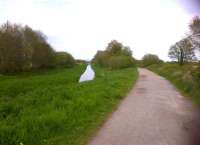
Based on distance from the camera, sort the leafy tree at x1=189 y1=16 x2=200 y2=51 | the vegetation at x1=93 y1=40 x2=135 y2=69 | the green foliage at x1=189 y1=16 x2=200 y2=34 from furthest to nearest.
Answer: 1. the vegetation at x1=93 y1=40 x2=135 y2=69
2. the green foliage at x1=189 y1=16 x2=200 y2=34
3. the leafy tree at x1=189 y1=16 x2=200 y2=51

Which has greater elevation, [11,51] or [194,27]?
[194,27]

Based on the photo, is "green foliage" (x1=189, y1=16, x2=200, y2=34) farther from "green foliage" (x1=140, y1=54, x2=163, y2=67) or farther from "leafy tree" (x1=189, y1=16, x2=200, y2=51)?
"green foliage" (x1=140, y1=54, x2=163, y2=67)

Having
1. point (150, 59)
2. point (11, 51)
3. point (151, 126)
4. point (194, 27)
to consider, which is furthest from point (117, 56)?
point (151, 126)

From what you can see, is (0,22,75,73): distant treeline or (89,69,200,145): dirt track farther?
(0,22,75,73): distant treeline

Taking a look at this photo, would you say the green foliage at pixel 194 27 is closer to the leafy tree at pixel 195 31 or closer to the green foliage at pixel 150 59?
the leafy tree at pixel 195 31

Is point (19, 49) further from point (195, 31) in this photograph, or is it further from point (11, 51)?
point (195, 31)

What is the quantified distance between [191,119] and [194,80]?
6465 mm

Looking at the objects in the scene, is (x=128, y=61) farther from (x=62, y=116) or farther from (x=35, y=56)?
(x=62, y=116)

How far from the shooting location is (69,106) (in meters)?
8.02

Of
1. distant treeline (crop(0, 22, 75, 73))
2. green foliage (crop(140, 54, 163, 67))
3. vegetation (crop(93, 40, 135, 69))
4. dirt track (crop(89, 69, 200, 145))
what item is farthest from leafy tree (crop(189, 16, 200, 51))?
green foliage (crop(140, 54, 163, 67))

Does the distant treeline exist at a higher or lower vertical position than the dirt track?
higher

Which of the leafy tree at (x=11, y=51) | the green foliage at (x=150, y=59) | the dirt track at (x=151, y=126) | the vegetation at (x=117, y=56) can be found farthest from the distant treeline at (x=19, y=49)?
the green foliage at (x=150, y=59)

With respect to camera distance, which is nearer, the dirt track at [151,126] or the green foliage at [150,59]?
the dirt track at [151,126]

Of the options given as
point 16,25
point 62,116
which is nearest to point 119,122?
point 62,116
